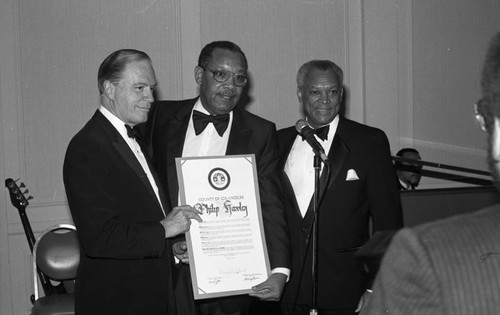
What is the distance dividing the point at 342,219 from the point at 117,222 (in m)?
1.31

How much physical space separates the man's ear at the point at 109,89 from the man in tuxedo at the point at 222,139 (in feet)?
1.47

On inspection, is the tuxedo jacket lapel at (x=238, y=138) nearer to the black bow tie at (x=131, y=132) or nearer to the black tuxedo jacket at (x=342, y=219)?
the black tuxedo jacket at (x=342, y=219)

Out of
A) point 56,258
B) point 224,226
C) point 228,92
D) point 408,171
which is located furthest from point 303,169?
point 408,171

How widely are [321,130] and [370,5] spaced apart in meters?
3.31

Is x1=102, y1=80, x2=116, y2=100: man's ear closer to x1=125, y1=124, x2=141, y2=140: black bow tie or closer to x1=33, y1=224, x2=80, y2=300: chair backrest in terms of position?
x1=125, y1=124, x2=141, y2=140: black bow tie

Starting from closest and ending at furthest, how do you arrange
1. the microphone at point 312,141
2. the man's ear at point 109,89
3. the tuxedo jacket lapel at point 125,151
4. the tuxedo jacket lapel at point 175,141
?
1. the tuxedo jacket lapel at point 125,151
2. the man's ear at point 109,89
3. the microphone at point 312,141
4. the tuxedo jacket lapel at point 175,141

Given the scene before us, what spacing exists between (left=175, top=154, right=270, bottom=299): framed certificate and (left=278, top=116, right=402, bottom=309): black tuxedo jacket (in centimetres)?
42

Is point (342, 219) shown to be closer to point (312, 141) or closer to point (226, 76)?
point (312, 141)

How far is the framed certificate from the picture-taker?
335 centimetres

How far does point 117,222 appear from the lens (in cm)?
304

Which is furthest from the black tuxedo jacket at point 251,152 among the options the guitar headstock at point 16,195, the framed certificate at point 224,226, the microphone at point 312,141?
the guitar headstock at point 16,195

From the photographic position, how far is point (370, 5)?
6.94 meters

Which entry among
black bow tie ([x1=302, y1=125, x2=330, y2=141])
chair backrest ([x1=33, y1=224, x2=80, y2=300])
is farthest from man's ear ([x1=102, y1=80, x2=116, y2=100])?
chair backrest ([x1=33, y1=224, x2=80, y2=300])

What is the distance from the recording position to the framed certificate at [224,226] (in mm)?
3346
